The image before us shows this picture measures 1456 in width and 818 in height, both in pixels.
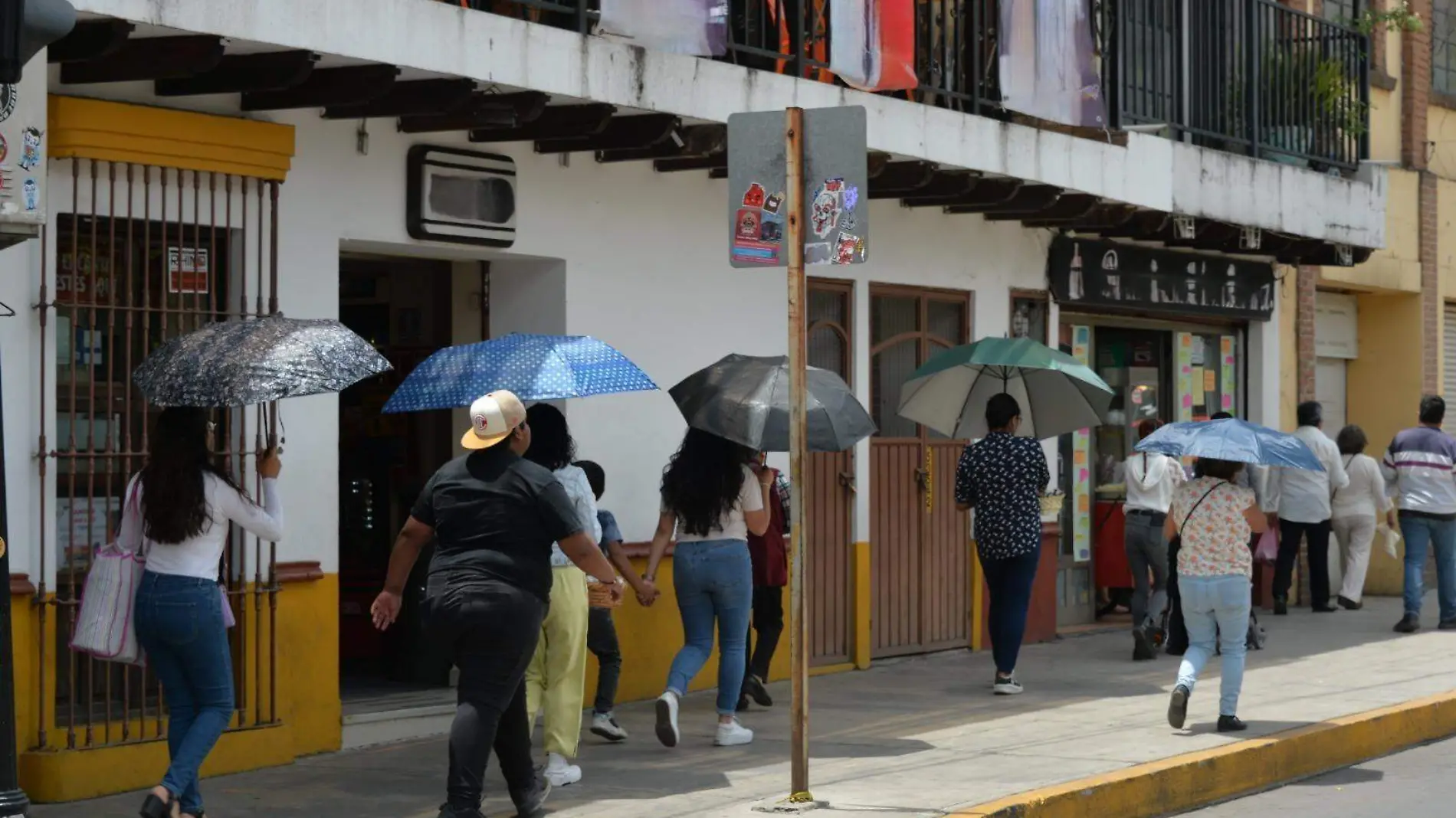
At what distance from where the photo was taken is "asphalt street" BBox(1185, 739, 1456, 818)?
8.66 meters

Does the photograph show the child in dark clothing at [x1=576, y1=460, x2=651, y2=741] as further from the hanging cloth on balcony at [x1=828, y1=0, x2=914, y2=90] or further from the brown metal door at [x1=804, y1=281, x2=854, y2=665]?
the hanging cloth on balcony at [x1=828, y1=0, x2=914, y2=90]

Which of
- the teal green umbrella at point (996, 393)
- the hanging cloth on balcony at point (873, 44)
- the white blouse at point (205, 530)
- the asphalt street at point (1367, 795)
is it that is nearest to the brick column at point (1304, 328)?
the teal green umbrella at point (996, 393)

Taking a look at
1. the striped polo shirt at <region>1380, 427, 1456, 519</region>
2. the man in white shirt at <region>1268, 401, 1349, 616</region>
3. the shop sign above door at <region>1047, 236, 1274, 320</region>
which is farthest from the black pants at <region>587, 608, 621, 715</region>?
the man in white shirt at <region>1268, 401, 1349, 616</region>

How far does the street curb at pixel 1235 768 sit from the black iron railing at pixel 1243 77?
5.18 meters

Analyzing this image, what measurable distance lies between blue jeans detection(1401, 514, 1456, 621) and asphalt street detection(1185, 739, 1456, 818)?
5208 mm

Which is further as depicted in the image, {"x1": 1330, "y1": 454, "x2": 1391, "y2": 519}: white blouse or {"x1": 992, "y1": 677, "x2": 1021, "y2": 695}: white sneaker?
{"x1": 1330, "y1": 454, "x2": 1391, "y2": 519}: white blouse

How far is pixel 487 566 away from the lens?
24.0 ft

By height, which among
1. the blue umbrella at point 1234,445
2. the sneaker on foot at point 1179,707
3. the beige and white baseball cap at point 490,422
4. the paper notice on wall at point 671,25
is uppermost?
the paper notice on wall at point 671,25

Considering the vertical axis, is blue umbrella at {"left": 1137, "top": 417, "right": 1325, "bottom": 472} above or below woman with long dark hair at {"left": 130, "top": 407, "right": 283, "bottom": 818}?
above

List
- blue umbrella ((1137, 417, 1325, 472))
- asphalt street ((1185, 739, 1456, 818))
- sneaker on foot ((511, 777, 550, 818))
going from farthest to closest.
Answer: blue umbrella ((1137, 417, 1325, 472)), asphalt street ((1185, 739, 1456, 818)), sneaker on foot ((511, 777, 550, 818))

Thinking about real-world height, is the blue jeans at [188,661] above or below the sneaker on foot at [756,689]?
above

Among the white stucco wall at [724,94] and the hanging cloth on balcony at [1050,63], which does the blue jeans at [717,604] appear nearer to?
the white stucco wall at [724,94]

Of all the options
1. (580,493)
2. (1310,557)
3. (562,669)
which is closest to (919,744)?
(562,669)

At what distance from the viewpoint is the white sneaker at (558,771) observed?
856 centimetres
